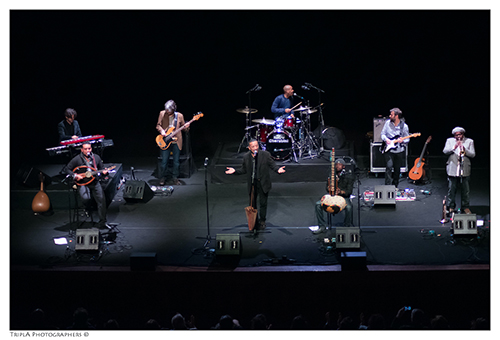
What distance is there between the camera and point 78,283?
8586mm

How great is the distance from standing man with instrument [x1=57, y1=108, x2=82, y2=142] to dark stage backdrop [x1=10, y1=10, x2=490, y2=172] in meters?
2.49

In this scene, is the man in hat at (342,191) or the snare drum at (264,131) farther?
the snare drum at (264,131)

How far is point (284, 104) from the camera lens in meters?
12.5

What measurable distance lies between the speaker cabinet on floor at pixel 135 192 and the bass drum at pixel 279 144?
252 centimetres

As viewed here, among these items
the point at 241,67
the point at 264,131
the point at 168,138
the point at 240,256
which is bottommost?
the point at 240,256

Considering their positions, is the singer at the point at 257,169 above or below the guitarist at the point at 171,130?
below

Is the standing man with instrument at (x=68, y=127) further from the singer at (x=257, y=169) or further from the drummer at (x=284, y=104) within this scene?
the drummer at (x=284, y=104)

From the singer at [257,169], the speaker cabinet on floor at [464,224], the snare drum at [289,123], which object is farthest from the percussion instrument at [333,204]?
the snare drum at [289,123]

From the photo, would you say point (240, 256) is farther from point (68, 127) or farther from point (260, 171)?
point (68, 127)

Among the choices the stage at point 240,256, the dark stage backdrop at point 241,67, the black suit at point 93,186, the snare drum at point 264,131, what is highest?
the dark stage backdrop at point 241,67

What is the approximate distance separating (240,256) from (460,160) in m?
3.63

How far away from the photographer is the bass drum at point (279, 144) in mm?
12391

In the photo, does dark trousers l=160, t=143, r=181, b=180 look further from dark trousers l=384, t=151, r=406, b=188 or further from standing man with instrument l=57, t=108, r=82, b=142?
dark trousers l=384, t=151, r=406, b=188

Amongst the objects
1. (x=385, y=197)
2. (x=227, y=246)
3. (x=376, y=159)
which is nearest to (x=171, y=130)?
(x=227, y=246)
